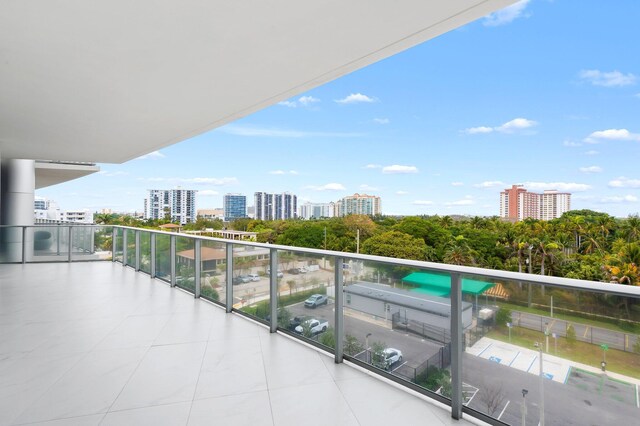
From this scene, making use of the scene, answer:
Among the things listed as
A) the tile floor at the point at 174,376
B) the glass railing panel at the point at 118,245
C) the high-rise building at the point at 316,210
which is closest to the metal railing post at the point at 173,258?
the tile floor at the point at 174,376

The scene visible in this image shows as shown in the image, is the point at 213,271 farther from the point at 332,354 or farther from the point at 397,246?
the point at 397,246

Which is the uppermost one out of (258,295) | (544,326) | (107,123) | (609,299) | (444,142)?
(444,142)

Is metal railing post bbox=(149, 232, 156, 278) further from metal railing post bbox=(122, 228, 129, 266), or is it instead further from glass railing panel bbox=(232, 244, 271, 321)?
glass railing panel bbox=(232, 244, 271, 321)

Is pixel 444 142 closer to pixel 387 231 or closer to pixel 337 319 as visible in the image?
pixel 387 231

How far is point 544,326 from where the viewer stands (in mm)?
1875

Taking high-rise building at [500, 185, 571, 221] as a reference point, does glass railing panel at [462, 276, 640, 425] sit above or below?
below

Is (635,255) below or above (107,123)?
below

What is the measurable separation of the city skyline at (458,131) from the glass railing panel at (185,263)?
4556cm

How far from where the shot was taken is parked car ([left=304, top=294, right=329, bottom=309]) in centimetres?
335

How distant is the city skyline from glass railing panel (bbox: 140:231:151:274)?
44999 mm

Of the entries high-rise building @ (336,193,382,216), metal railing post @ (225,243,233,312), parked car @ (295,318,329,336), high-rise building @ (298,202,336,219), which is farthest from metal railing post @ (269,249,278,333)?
high-rise building @ (336,193,382,216)

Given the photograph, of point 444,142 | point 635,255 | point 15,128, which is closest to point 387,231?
point 635,255

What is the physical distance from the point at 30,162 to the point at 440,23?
1323cm

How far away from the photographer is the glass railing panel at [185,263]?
5730 millimetres
